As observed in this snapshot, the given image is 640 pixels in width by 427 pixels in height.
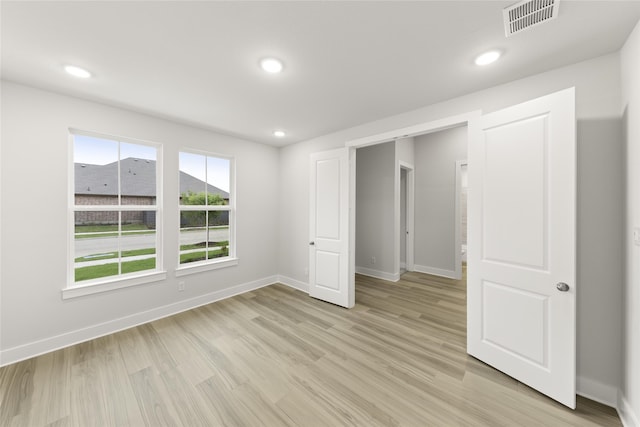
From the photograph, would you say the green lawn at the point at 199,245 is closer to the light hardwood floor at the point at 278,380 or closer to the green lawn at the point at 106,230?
the green lawn at the point at 106,230

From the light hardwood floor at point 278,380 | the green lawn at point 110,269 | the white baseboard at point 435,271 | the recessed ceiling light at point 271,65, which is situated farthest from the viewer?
the white baseboard at point 435,271

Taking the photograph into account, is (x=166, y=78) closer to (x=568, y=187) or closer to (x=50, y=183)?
(x=50, y=183)

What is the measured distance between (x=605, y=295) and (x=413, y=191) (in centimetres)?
359

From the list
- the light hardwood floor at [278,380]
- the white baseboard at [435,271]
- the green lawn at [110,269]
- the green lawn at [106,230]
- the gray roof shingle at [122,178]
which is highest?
the gray roof shingle at [122,178]

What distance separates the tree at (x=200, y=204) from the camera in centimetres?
331

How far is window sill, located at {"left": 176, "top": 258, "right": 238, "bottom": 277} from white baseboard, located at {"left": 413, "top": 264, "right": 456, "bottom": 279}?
379cm

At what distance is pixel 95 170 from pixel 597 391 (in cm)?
499

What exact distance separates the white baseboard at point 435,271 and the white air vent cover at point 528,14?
→ 414cm

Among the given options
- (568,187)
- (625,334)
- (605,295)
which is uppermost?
(568,187)

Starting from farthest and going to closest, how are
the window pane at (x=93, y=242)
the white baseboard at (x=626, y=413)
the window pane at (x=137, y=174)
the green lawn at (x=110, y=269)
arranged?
the window pane at (x=137, y=174) < the green lawn at (x=110, y=269) < the window pane at (x=93, y=242) < the white baseboard at (x=626, y=413)

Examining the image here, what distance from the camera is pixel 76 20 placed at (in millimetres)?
1401

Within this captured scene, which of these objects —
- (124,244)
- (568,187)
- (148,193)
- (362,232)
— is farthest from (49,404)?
(362,232)

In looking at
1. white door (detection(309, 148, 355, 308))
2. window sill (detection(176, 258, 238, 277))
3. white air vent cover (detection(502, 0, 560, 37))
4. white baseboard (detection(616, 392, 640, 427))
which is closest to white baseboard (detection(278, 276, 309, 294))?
white door (detection(309, 148, 355, 308))

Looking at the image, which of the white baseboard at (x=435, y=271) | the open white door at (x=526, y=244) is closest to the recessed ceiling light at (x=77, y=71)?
the open white door at (x=526, y=244)
